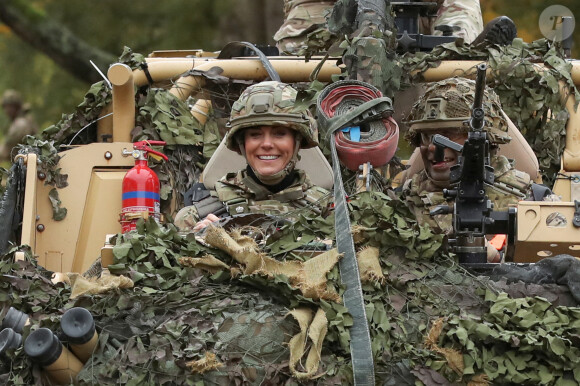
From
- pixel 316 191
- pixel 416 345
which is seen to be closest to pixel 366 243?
pixel 416 345

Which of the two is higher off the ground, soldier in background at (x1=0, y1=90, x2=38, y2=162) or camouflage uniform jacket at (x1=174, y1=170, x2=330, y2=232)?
soldier in background at (x1=0, y1=90, x2=38, y2=162)

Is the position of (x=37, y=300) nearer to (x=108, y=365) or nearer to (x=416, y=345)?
(x=108, y=365)

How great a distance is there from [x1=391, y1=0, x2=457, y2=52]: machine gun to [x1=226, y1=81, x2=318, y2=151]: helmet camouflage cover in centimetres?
161

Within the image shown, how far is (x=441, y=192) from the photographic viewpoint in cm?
886

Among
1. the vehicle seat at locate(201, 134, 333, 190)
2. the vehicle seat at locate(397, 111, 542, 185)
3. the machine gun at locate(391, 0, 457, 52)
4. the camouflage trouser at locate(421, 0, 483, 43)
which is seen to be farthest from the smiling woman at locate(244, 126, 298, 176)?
the camouflage trouser at locate(421, 0, 483, 43)

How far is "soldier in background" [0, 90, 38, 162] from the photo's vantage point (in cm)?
1438

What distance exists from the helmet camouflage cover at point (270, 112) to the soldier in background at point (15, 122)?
5859 millimetres

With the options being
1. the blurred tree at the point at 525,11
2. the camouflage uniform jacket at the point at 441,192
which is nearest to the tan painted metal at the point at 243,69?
the camouflage uniform jacket at the point at 441,192

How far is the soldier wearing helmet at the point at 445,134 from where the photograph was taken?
8773mm

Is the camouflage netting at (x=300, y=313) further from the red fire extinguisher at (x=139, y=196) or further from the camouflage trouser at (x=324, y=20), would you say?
the camouflage trouser at (x=324, y=20)

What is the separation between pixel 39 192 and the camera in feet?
28.8

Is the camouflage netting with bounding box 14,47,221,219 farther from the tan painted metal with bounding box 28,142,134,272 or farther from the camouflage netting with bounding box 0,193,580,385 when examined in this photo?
the camouflage netting with bounding box 0,193,580,385

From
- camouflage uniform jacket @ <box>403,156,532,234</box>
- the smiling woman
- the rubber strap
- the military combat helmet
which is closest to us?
the rubber strap

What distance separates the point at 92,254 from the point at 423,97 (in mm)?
1996
